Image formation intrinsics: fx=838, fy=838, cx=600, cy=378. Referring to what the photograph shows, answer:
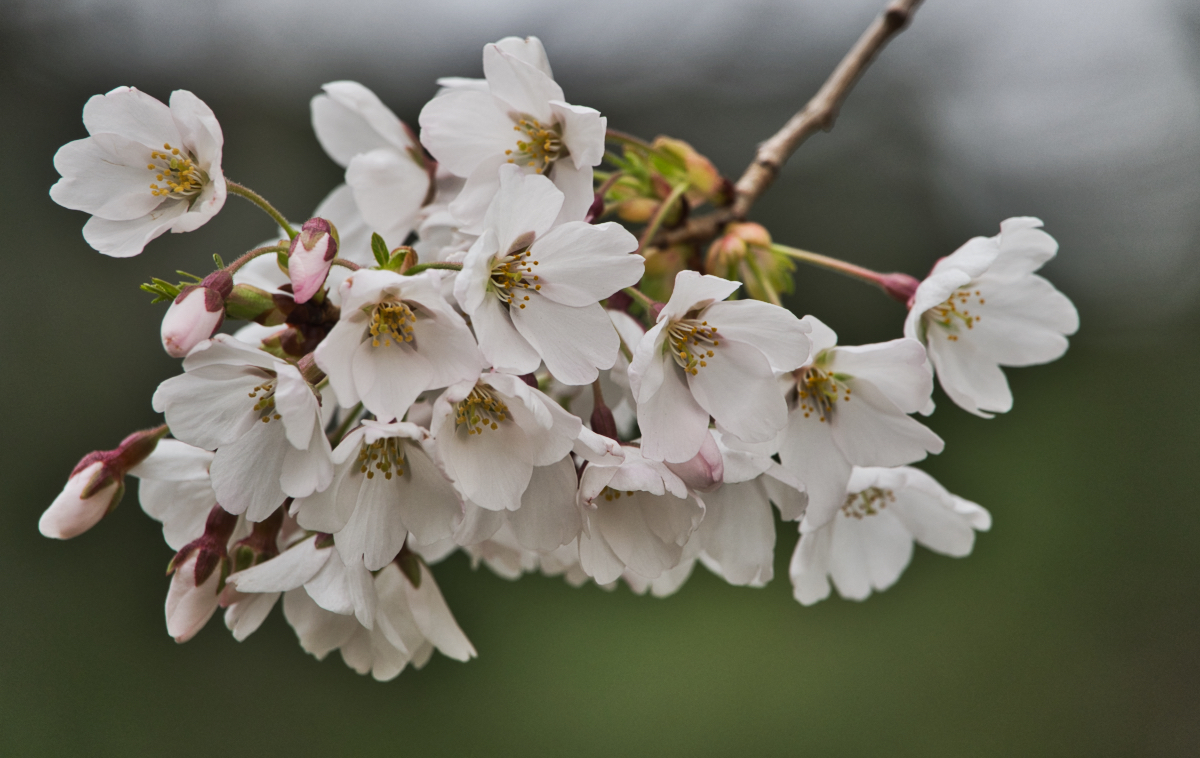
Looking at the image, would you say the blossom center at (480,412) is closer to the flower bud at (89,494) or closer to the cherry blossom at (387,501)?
the cherry blossom at (387,501)

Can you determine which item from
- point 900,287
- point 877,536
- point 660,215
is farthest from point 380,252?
point 877,536

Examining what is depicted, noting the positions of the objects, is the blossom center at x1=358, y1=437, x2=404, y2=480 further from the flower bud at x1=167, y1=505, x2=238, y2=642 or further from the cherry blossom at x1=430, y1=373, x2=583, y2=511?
the flower bud at x1=167, y1=505, x2=238, y2=642

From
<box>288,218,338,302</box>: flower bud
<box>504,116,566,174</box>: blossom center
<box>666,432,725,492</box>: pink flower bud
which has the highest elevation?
<box>504,116,566,174</box>: blossom center

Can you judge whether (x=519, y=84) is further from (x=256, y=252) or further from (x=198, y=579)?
(x=198, y=579)

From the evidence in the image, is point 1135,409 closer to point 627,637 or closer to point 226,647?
point 627,637

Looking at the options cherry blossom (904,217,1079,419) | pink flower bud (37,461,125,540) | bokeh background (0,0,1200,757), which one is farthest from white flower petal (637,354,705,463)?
bokeh background (0,0,1200,757)

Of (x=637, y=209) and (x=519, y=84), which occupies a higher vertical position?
(x=519, y=84)

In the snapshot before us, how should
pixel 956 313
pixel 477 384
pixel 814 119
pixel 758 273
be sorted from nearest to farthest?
pixel 477 384 < pixel 956 313 < pixel 758 273 < pixel 814 119
